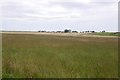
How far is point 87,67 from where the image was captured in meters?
9.83

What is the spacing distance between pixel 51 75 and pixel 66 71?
2.74ft

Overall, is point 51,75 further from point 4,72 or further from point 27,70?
point 4,72

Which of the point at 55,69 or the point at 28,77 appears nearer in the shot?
the point at 28,77

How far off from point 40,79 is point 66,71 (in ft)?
4.60

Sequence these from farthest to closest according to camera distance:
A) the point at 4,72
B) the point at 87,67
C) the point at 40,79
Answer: the point at 87,67 → the point at 4,72 → the point at 40,79

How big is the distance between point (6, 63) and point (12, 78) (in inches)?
82.8

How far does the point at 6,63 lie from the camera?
995 centimetres

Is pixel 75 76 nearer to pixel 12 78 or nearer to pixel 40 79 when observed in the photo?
pixel 40 79

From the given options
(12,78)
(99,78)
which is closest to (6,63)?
(12,78)

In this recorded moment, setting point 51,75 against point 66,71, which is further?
point 66,71

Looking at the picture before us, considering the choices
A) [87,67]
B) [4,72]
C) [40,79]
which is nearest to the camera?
[40,79]

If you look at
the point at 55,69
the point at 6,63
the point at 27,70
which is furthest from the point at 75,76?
the point at 6,63

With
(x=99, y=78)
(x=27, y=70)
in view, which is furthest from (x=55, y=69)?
(x=99, y=78)

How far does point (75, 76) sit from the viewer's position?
27.1 feet
